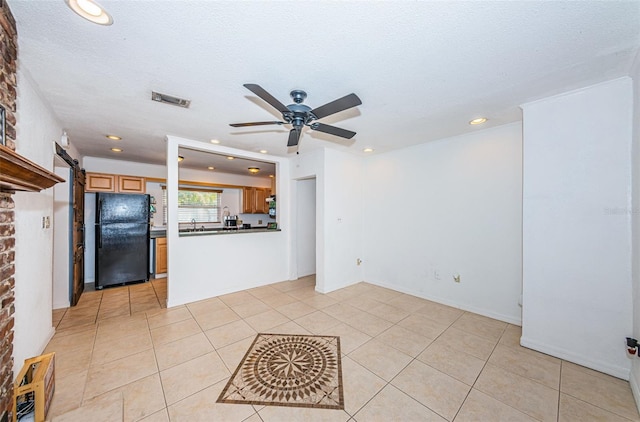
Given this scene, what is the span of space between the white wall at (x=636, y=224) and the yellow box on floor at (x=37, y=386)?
402 cm

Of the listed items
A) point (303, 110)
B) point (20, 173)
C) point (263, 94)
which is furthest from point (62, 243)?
point (303, 110)

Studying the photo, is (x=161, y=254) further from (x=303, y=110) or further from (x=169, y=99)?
(x=303, y=110)

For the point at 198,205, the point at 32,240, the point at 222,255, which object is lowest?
the point at 222,255

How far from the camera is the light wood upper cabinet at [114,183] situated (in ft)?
14.4

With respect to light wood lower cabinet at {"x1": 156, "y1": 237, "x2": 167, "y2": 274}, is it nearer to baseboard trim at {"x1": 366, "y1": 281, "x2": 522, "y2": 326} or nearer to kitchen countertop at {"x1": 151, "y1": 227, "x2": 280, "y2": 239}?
kitchen countertop at {"x1": 151, "y1": 227, "x2": 280, "y2": 239}

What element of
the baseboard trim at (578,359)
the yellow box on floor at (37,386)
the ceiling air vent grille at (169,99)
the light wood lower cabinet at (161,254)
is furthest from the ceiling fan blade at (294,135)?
the light wood lower cabinet at (161,254)

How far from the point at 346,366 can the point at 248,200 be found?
17.7 ft

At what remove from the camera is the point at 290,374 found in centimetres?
203

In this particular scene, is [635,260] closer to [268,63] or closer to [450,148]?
[450,148]

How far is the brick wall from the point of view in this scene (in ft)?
4.52

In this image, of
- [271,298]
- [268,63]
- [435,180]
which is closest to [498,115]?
[435,180]

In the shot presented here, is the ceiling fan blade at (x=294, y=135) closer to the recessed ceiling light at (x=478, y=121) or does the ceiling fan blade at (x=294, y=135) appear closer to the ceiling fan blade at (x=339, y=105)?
the ceiling fan blade at (x=339, y=105)

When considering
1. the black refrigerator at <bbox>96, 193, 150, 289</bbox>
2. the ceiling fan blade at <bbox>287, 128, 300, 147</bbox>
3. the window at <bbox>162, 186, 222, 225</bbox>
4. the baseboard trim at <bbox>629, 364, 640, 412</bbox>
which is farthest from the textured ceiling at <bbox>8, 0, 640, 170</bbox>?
the window at <bbox>162, 186, 222, 225</bbox>

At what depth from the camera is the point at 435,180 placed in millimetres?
3682
